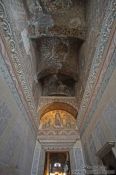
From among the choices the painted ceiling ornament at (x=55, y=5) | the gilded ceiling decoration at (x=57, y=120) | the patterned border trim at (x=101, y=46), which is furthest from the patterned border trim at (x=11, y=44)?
the gilded ceiling decoration at (x=57, y=120)

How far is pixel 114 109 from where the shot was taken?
314cm

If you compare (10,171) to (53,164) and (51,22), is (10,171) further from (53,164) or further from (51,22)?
(53,164)

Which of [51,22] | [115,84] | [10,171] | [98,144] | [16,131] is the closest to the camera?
[115,84]

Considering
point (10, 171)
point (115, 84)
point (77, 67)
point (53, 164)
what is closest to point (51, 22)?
point (77, 67)

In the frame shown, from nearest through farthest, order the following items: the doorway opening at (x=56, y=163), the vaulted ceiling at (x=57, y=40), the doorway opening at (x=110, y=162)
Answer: the doorway opening at (x=110, y=162)
the vaulted ceiling at (x=57, y=40)
the doorway opening at (x=56, y=163)

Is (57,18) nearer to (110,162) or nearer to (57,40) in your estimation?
(57,40)

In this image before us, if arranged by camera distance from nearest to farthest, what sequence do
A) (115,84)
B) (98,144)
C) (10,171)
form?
(115,84) → (10,171) → (98,144)

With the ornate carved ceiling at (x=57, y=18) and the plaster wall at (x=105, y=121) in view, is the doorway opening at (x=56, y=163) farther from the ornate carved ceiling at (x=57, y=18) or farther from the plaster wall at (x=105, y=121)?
the ornate carved ceiling at (x=57, y=18)

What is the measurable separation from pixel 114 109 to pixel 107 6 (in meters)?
2.14

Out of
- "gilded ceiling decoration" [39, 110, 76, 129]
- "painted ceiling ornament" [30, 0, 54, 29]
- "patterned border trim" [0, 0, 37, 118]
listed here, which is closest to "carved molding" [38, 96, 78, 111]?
"gilded ceiling decoration" [39, 110, 76, 129]

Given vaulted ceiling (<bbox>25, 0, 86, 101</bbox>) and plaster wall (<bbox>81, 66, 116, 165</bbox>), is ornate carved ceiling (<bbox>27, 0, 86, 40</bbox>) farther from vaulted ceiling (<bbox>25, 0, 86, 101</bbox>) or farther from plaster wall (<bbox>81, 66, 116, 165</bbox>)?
plaster wall (<bbox>81, 66, 116, 165</bbox>)

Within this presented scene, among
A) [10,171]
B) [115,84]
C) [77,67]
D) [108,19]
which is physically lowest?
[10,171]

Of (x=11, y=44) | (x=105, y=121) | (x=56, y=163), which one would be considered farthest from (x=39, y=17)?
(x=56, y=163)

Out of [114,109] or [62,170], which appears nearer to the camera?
[114,109]
